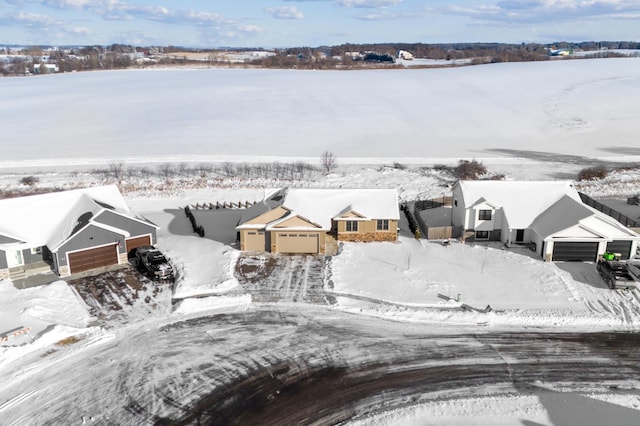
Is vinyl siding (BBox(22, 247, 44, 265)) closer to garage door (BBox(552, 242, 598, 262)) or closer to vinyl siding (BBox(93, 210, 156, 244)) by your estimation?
vinyl siding (BBox(93, 210, 156, 244))

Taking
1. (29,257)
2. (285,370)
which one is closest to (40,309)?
(29,257)

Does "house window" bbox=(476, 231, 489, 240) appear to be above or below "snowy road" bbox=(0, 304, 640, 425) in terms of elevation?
above

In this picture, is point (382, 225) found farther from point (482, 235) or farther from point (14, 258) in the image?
point (14, 258)

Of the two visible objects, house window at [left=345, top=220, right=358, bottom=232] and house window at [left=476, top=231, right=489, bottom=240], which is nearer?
house window at [left=345, top=220, right=358, bottom=232]

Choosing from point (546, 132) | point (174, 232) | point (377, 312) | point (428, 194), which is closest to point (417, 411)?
point (377, 312)

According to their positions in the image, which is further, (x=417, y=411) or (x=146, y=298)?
(x=146, y=298)

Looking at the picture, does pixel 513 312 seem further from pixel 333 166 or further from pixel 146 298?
pixel 333 166

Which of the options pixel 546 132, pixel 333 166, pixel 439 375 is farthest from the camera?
pixel 546 132

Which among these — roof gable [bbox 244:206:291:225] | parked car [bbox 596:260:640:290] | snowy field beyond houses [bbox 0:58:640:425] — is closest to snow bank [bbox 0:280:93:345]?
snowy field beyond houses [bbox 0:58:640:425]
